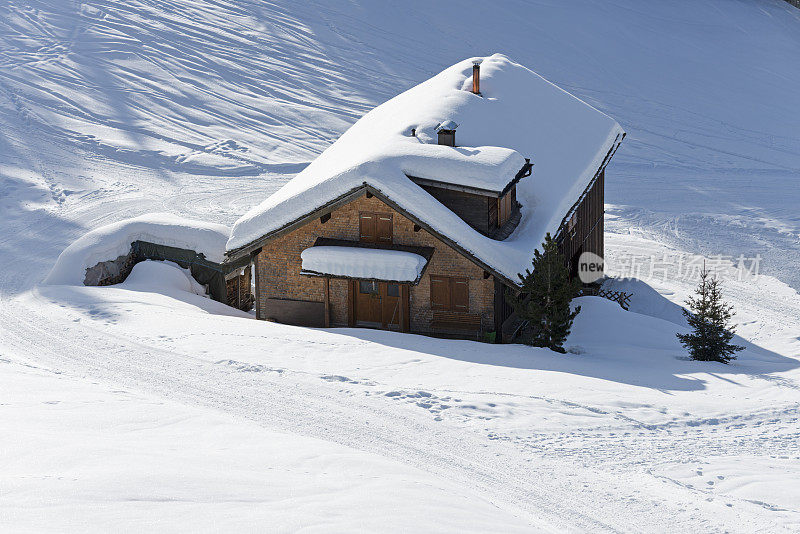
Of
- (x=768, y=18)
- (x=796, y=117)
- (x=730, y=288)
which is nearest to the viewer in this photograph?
(x=730, y=288)

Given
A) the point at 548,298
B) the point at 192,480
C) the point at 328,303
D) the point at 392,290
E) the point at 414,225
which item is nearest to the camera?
the point at 192,480

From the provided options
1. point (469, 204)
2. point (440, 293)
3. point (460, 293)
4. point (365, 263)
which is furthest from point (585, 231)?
point (365, 263)

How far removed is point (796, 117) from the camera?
162ft

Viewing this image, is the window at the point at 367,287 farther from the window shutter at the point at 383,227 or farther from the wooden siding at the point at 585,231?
the wooden siding at the point at 585,231

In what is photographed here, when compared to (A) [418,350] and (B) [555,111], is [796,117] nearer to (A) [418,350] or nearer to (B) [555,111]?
(B) [555,111]

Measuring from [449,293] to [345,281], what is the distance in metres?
2.90

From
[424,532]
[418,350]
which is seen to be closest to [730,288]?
[418,350]

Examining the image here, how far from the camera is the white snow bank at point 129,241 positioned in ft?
91.2

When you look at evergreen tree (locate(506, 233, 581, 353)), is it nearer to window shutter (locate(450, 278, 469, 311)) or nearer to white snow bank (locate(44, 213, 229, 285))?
window shutter (locate(450, 278, 469, 311))

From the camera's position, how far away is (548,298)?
21.9 meters

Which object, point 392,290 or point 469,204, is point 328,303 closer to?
point 392,290

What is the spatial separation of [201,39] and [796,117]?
3481 centimetres

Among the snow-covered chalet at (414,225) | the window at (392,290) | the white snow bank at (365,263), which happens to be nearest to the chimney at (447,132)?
the snow-covered chalet at (414,225)

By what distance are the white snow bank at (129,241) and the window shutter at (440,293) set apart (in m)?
8.29
